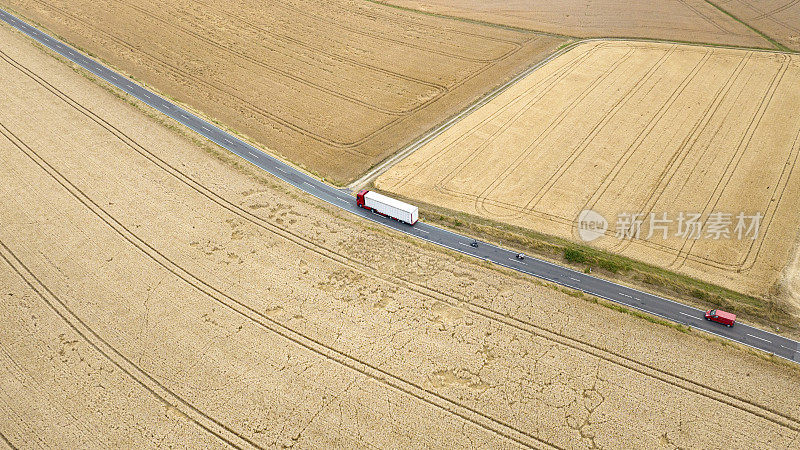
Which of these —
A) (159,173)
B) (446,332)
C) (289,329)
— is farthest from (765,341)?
(159,173)

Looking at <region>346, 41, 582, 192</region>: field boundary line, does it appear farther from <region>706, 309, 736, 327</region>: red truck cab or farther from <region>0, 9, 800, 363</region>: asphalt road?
<region>706, 309, 736, 327</region>: red truck cab

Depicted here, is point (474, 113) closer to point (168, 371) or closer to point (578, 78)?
point (578, 78)

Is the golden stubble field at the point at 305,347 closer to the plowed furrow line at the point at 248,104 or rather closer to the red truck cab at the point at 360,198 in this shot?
the red truck cab at the point at 360,198

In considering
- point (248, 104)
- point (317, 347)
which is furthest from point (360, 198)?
point (248, 104)

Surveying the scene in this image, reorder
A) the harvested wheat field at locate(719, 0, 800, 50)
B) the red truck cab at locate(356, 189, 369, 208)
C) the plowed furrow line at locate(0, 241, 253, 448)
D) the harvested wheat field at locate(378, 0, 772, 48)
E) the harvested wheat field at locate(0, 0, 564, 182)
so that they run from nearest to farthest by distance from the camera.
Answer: the plowed furrow line at locate(0, 241, 253, 448) < the red truck cab at locate(356, 189, 369, 208) < the harvested wheat field at locate(0, 0, 564, 182) < the harvested wheat field at locate(719, 0, 800, 50) < the harvested wheat field at locate(378, 0, 772, 48)

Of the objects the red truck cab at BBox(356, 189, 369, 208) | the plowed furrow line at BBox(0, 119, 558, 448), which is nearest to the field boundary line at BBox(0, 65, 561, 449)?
the plowed furrow line at BBox(0, 119, 558, 448)
